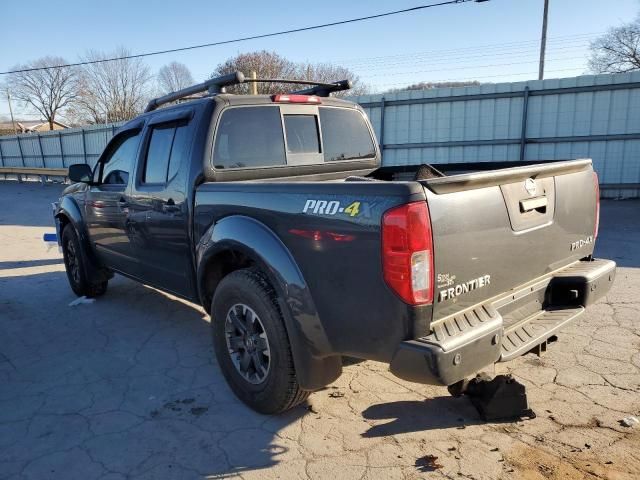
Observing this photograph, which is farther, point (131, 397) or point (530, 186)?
point (131, 397)

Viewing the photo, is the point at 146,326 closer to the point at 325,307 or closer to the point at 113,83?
the point at 325,307

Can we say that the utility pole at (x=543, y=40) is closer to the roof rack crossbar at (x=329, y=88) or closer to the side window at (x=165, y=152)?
the roof rack crossbar at (x=329, y=88)

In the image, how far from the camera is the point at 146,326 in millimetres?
4836

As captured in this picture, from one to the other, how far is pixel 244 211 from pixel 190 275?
100 centimetres

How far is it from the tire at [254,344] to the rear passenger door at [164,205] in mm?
694

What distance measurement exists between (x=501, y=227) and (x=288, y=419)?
1757mm

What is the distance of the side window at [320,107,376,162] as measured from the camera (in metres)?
4.23

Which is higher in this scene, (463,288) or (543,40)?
(543,40)

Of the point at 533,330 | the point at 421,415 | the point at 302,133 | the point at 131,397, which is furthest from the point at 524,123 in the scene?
the point at 131,397

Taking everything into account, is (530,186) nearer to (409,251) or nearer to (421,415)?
(409,251)

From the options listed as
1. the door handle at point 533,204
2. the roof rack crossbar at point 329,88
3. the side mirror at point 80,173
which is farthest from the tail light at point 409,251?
the side mirror at point 80,173

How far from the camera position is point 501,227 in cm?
255

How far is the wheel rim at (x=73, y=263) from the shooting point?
18.6 ft

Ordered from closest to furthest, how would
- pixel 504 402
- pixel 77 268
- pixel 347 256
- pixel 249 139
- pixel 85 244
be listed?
pixel 347 256 < pixel 504 402 < pixel 249 139 < pixel 85 244 < pixel 77 268
